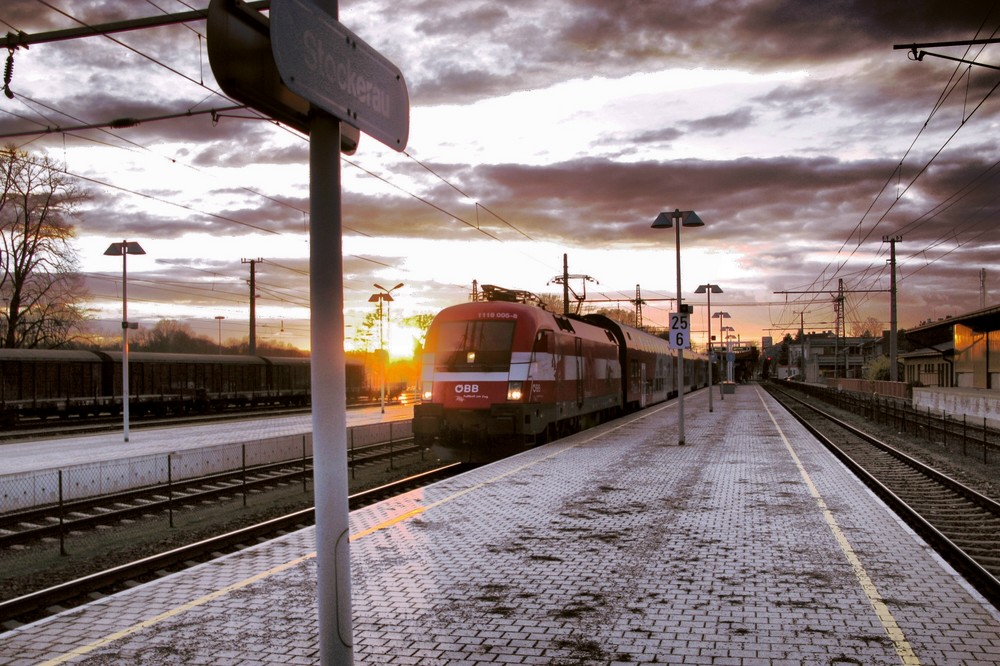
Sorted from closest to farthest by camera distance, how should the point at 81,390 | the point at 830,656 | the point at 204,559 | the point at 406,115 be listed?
1. the point at 406,115
2. the point at 830,656
3. the point at 204,559
4. the point at 81,390

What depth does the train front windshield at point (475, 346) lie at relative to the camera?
16.8 metres

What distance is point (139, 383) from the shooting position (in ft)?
113

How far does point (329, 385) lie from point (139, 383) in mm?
34987

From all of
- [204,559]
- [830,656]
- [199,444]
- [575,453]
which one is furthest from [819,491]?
[199,444]

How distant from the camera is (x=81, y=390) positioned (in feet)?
105

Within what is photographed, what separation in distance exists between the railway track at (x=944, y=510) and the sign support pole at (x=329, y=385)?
6484 millimetres

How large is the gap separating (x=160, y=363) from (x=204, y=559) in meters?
28.8

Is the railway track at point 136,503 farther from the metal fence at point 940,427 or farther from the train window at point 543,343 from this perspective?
the metal fence at point 940,427

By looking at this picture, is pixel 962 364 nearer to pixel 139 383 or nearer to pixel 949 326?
pixel 949 326

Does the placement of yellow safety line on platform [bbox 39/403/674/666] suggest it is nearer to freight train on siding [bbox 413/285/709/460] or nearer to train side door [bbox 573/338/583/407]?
freight train on siding [bbox 413/285/709/460]

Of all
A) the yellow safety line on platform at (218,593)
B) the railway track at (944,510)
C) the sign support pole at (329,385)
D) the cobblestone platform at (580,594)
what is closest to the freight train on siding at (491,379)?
the yellow safety line on platform at (218,593)

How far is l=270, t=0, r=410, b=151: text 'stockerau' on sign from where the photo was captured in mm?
2654

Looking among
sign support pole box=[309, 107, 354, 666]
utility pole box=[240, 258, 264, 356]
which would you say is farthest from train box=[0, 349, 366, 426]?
sign support pole box=[309, 107, 354, 666]

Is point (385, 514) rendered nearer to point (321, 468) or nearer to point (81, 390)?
point (321, 468)
